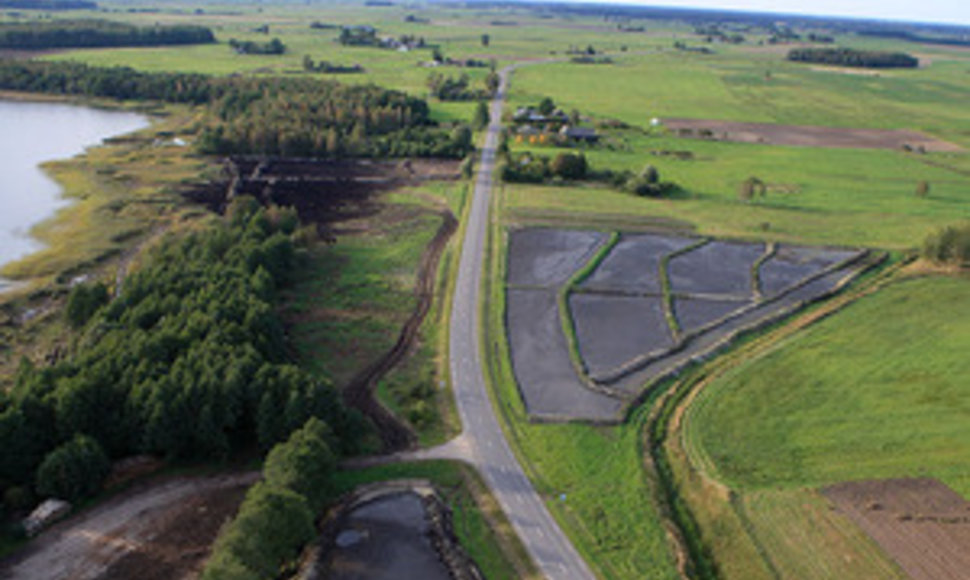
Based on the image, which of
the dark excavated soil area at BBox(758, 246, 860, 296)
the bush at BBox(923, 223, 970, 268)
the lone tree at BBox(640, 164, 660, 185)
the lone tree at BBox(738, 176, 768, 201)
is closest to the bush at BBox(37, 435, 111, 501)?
the dark excavated soil area at BBox(758, 246, 860, 296)

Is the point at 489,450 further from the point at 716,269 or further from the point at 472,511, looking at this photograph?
the point at 716,269

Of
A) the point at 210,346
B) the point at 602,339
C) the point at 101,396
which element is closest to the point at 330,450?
the point at 210,346

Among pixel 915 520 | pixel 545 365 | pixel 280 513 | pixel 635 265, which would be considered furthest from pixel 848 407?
pixel 280 513

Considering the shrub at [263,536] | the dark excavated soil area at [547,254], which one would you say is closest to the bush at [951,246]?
the dark excavated soil area at [547,254]

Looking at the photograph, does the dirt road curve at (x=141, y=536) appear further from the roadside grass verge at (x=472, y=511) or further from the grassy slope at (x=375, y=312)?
the grassy slope at (x=375, y=312)

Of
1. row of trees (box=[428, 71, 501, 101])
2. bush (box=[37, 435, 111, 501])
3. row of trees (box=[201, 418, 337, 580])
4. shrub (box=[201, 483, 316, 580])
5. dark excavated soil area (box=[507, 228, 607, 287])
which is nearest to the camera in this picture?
shrub (box=[201, 483, 316, 580])

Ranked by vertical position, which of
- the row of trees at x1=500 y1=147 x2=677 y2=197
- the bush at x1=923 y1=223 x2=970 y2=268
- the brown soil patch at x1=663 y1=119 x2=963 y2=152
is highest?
the brown soil patch at x1=663 y1=119 x2=963 y2=152

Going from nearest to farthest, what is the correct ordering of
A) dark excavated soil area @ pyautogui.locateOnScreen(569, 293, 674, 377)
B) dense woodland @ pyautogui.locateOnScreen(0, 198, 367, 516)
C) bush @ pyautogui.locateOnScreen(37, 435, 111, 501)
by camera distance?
bush @ pyautogui.locateOnScreen(37, 435, 111, 501) < dense woodland @ pyautogui.locateOnScreen(0, 198, 367, 516) < dark excavated soil area @ pyautogui.locateOnScreen(569, 293, 674, 377)

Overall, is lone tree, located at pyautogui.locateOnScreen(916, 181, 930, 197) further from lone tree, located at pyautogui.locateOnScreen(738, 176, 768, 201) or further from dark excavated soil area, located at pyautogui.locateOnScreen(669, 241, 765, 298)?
dark excavated soil area, located at pyautogui.locateOnScreen(669, 241, 765, 298)

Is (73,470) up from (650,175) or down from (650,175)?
down
